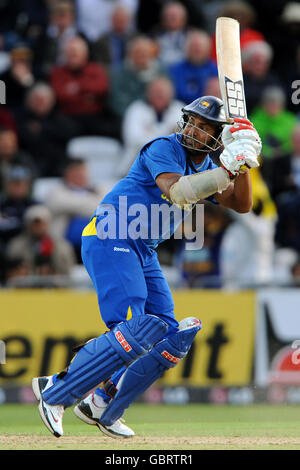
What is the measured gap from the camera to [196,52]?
1138cm

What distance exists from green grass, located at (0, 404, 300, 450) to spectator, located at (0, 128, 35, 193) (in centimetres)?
296

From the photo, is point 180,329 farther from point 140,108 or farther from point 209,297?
point 140,108

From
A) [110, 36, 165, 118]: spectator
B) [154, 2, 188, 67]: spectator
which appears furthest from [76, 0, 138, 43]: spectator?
[110, 36, 165, 118]: spectator

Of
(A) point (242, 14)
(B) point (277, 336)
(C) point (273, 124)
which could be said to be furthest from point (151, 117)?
(B) point (277, 336)

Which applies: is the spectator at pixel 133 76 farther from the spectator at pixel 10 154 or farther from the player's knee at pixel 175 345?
the player's knee at pixel 175 345

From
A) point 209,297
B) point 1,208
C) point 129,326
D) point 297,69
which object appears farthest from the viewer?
point 297,69

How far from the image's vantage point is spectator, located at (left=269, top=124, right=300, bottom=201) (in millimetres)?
10688

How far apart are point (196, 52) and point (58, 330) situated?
13.4ft

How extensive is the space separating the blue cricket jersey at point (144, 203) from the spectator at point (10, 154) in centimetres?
475

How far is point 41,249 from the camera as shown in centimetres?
983

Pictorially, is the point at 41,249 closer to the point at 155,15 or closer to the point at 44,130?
the point at 44,130

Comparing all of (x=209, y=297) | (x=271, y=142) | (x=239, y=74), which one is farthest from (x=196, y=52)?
(x=239, y=74)

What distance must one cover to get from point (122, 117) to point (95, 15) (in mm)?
1666

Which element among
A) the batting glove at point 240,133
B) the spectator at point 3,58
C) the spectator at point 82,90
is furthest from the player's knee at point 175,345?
the spectator at point 3,58
